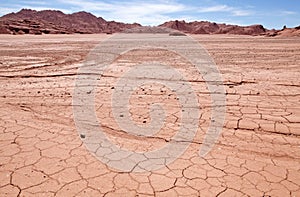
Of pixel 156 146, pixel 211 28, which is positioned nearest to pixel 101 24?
pixel 211 28

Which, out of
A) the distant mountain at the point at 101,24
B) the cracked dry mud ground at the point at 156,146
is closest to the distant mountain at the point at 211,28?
the distant mountain at the point at 101,24

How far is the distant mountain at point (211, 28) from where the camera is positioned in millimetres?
66438

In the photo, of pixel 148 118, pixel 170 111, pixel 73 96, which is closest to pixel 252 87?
pixel 170 111

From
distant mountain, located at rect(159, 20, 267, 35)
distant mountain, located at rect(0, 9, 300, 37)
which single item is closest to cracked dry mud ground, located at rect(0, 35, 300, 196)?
distant mountain, located at rect(0, 9, 300, 37)

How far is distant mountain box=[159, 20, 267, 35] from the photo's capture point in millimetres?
66438

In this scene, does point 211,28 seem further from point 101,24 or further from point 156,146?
point 156,146

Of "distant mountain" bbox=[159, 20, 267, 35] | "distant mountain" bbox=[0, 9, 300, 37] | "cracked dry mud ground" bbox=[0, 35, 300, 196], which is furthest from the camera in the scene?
"distant mountain" bbox=[0, 9, 300, 37]

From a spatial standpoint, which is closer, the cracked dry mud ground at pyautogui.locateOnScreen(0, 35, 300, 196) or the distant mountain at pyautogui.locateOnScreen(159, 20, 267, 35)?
the cracked dry mud ground at pyautogui.locateOnScreen(0, 35, 300, 196)

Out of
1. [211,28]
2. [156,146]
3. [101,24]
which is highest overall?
[101,24]

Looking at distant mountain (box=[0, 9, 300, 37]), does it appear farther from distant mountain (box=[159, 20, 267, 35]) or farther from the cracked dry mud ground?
the cracked dry mud ground

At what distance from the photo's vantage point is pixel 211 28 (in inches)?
3214

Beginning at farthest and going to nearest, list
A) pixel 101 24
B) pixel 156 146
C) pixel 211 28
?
pixel 101 24
pixel 211 28
pixel 156 146

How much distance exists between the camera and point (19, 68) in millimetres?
8797

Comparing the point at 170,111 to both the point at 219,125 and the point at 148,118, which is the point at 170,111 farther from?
the point at 219,125
